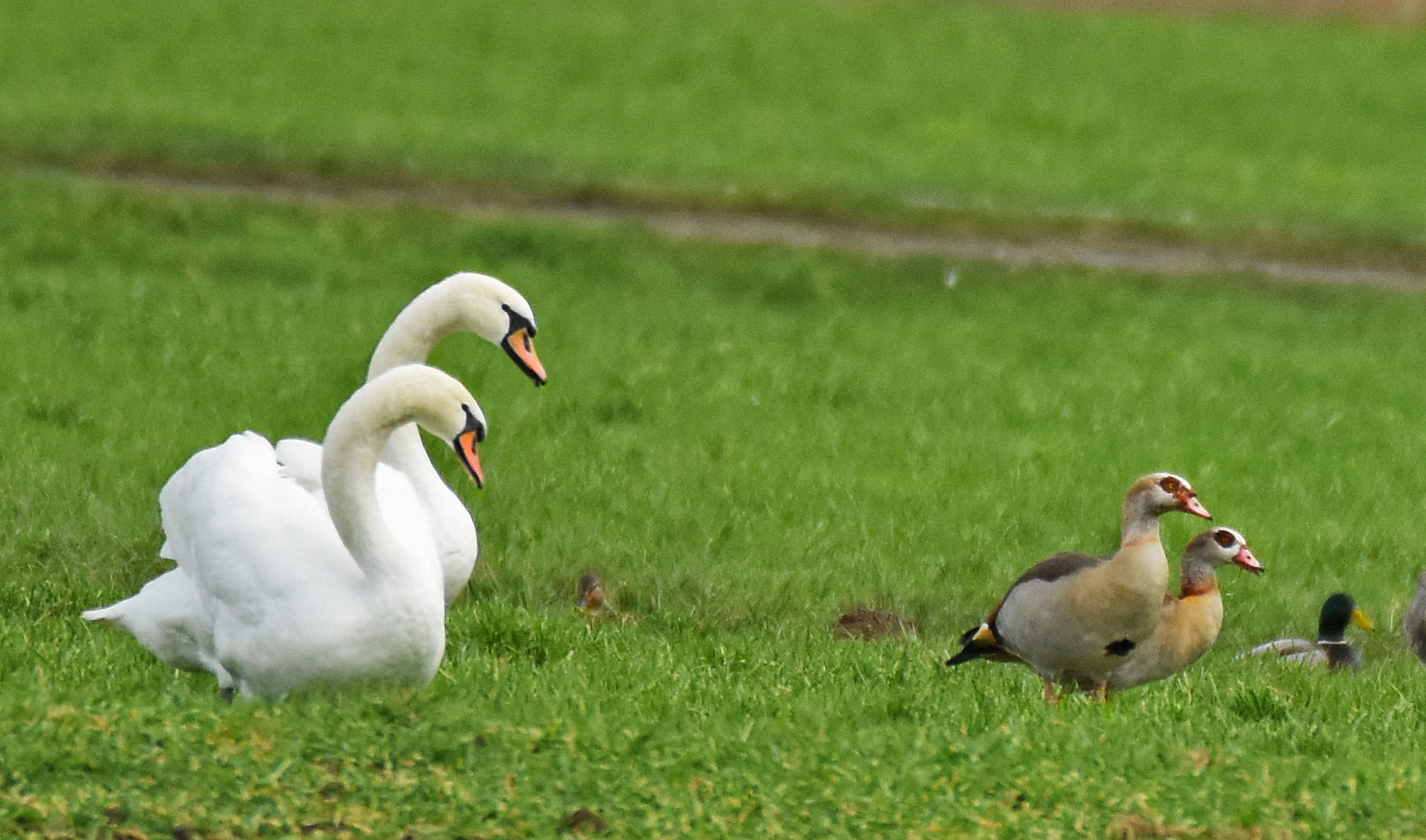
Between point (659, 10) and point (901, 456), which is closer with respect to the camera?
point (901, 456)

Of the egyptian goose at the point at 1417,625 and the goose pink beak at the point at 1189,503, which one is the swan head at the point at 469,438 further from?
the egyptian goose at the point at 1417,625

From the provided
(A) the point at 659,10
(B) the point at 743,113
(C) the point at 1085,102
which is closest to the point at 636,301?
(B) the point at 743,113

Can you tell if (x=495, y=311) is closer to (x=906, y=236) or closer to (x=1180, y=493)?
(x=1180, y=493)

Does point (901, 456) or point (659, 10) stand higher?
point (659, 10)

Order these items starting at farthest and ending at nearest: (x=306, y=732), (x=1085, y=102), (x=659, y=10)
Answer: (x=659, y=10) < (x=1085, y=102) < (x=306, y=732)

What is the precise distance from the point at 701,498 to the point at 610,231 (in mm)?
7351

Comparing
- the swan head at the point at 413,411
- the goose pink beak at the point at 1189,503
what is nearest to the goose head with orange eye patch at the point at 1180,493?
the goose pink beak at the point at 1189,503

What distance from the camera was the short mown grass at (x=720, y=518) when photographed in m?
6.06

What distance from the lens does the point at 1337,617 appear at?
9086 millimetres

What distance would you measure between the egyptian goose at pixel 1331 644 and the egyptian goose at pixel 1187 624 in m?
0.42

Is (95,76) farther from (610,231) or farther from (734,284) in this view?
(734,284)

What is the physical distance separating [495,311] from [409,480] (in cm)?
78

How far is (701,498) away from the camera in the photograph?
1042 cm

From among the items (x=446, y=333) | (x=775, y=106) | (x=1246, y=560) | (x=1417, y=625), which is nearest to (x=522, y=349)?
(x=446, y=333)
